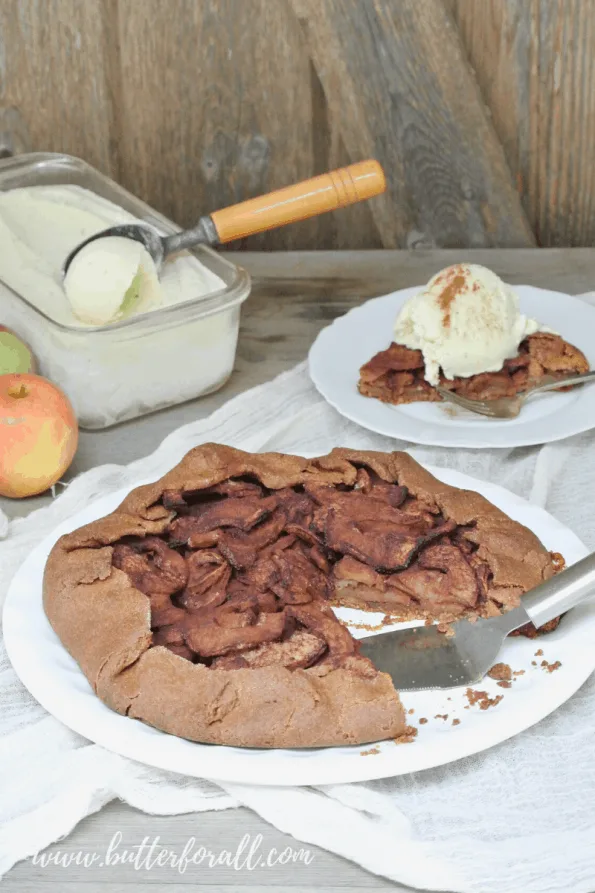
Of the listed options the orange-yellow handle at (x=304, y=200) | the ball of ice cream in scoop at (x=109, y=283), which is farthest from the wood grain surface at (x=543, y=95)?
the ball of ice cream in scoop at (x=109, y=283)

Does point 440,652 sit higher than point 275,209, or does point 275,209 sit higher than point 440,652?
point 275,209

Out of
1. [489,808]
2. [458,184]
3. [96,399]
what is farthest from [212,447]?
[458,184]

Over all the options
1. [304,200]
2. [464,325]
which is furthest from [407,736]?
[304,200]

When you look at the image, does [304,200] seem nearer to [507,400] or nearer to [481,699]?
[507,400]

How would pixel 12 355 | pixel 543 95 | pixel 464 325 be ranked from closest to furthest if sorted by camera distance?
1. pixel 12 355
2. pixel 464 325
3. pixel 543 95

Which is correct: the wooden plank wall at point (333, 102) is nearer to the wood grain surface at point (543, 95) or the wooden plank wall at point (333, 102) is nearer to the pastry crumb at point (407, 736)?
the wood grain surface at point (543, 95)
